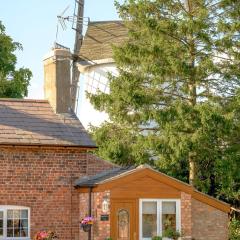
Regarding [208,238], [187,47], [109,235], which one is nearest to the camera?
[109,235]

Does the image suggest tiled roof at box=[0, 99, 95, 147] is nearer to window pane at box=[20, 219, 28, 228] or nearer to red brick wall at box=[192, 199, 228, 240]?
window pane at box=[20, 219, 28, 228]

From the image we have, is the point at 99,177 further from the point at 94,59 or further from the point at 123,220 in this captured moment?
the point at 94,59

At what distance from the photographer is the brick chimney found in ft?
101

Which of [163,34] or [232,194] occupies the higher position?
[163,34]

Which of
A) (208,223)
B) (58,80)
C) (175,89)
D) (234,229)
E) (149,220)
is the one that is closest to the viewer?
(149,220)

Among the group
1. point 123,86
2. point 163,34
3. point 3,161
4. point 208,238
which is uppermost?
point 163,34

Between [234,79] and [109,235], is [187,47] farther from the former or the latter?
[109,235]

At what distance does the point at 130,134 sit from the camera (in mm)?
35875

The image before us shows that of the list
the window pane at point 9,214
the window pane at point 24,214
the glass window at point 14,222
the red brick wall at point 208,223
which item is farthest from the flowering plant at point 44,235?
the red brick wall at point 208,223

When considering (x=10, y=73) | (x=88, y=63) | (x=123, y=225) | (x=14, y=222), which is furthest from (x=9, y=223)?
(x=88, y=63)

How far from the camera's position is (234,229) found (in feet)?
111

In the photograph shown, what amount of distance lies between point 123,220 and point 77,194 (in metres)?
2.09

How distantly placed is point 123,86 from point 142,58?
1370 millimetres

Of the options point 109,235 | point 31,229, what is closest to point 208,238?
point 109,235
